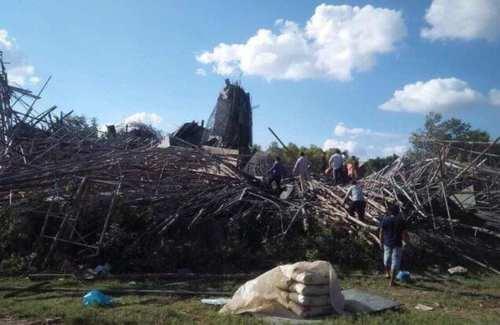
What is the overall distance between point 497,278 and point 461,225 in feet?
8.62

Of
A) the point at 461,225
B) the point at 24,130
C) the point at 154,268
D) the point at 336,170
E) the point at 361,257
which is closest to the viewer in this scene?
the point at 154,268

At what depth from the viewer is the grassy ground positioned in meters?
6.20

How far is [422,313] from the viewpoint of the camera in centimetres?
678

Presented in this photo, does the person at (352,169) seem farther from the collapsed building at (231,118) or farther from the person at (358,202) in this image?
the collapsed building at (231,118)

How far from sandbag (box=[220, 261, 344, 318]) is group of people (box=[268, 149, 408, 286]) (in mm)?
2778

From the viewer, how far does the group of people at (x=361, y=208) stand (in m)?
8.99

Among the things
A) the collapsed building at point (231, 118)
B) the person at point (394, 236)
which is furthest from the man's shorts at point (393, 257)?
the collapsed building at point (231, 118)

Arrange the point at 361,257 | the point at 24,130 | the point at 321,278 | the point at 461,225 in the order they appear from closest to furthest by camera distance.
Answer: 1. the point at 321,278
2. the point at 361,257
3. the point at 461,225
4. the point at 24,130

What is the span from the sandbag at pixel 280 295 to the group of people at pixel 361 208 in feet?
9.12

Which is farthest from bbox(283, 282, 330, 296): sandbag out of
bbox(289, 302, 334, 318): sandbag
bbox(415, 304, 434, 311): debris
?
bbox(415, 304, 434, 311): debris

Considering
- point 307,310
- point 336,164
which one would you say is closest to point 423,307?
point 307,310

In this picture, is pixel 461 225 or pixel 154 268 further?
pixel 461 225

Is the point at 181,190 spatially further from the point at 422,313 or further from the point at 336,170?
the point at 422,313

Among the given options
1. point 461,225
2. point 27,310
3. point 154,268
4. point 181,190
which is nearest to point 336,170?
point 461,225
